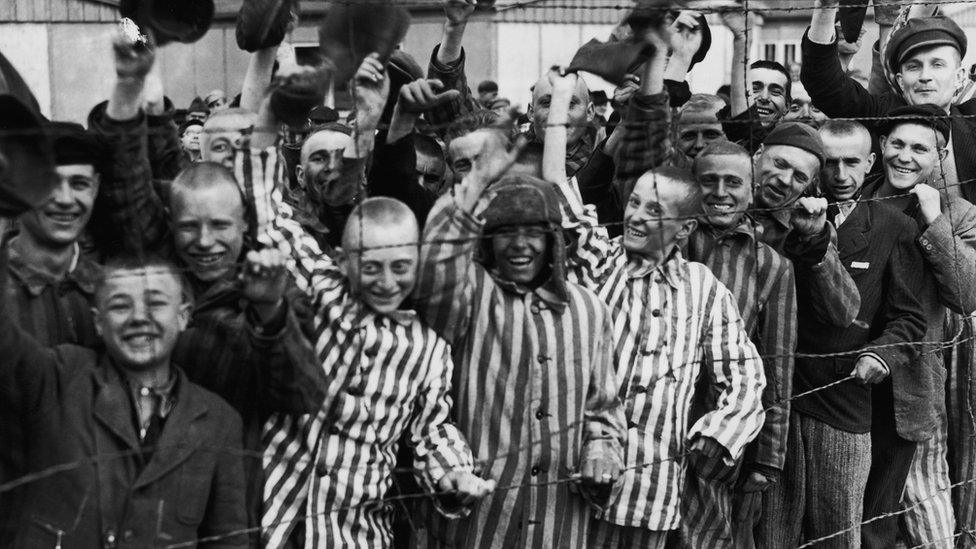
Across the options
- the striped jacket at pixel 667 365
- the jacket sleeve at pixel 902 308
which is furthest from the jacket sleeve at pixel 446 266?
the jacket sleeve at pixel 902 308

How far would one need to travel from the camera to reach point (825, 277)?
4418mm

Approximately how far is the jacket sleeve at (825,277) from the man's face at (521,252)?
915 millimetres

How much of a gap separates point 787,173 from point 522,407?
4.33ft

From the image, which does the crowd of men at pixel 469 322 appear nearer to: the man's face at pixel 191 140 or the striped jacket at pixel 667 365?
the striped jacket at pixel 667 365

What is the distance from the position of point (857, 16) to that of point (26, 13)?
4771 millimetres

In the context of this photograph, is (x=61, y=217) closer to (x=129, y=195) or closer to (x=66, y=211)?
(x=66, y=211)

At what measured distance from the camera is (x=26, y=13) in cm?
836

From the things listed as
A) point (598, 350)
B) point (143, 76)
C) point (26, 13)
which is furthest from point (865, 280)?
point (26, 13)

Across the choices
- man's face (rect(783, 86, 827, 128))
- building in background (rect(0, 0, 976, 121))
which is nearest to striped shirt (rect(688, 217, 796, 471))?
man's face (rect(783, 86, 827, 128))

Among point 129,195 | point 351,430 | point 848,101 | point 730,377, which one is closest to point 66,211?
point 129,195

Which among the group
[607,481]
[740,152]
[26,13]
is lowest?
[607,481]

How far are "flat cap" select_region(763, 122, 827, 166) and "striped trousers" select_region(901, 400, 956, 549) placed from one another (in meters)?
1.11

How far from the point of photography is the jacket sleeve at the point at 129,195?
349 centimetres

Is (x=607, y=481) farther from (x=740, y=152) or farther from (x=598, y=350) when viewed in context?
(x=740, y=152)
